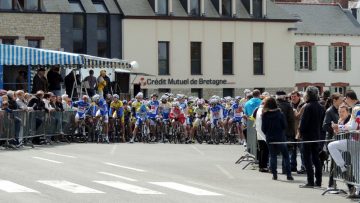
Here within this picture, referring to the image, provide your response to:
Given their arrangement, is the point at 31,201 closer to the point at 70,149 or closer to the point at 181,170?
the point at 181,170

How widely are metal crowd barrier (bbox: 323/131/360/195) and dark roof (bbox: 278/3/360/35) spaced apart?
49.2m

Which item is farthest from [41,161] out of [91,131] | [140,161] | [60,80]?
[60,80]

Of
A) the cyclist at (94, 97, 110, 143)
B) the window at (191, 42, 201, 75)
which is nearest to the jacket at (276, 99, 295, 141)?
the cyclist at (94, 97, 110, 143)

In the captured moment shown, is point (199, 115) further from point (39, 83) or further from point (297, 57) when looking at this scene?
point (297, 57)

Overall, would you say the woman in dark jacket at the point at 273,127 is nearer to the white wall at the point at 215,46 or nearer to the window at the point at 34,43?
the window at the point at 34,43

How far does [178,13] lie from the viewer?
202 ft

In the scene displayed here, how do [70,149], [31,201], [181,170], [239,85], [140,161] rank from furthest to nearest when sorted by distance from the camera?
[239,85] < [70,149] < [140,161] < [181,170] < [31,201]

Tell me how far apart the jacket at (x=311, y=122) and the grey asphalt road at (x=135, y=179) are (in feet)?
3.56

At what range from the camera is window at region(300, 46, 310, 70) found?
6731 centimetres

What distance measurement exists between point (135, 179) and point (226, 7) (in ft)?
145

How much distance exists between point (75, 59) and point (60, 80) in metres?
2.67

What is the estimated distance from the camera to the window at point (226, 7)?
208ft

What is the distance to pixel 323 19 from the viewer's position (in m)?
69.8

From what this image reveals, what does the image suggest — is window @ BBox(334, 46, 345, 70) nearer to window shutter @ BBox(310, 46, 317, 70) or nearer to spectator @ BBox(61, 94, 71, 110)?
window shutter @ BBox(310, 46, 317, 70)
